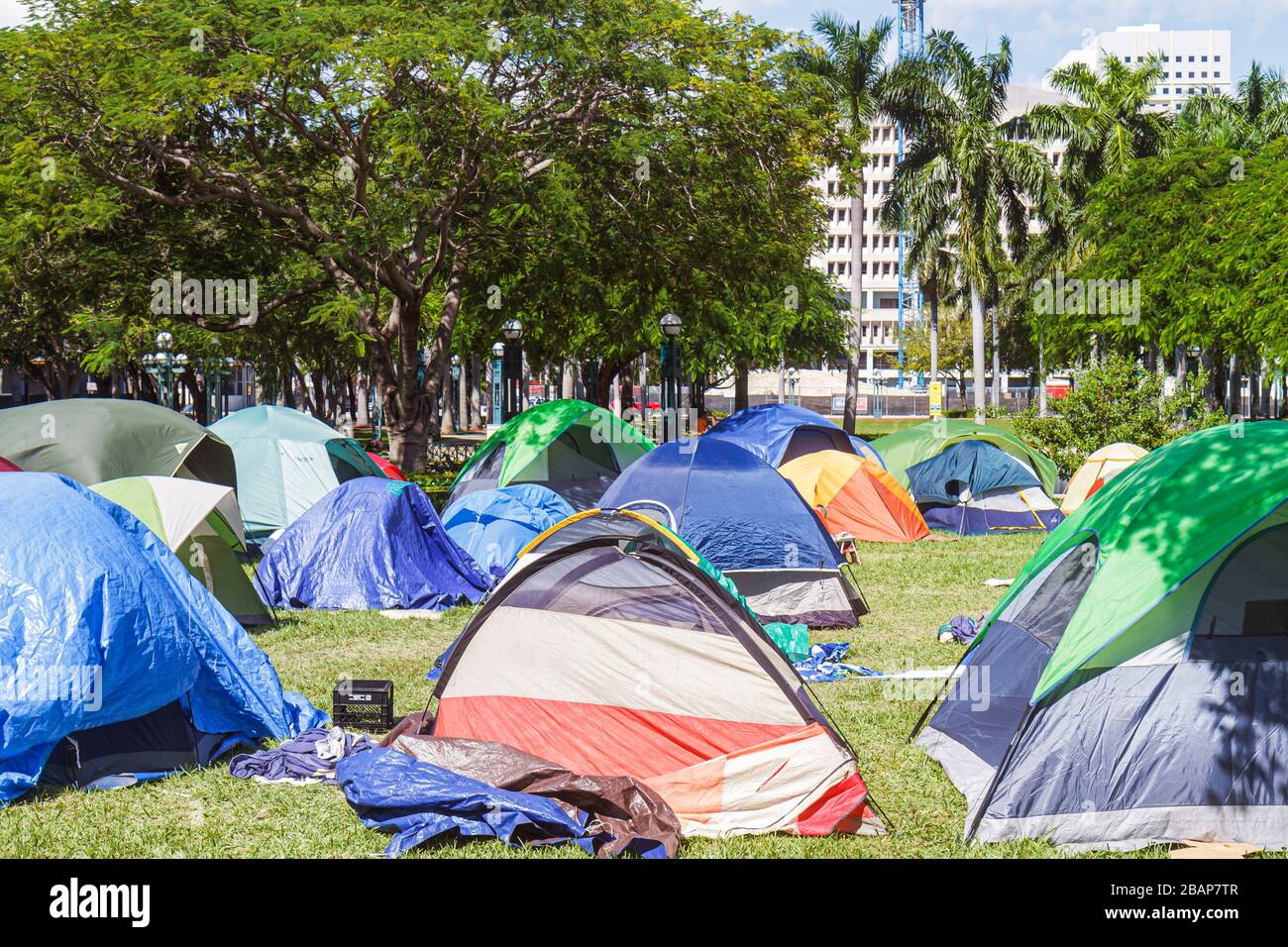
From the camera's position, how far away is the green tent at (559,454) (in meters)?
19.8

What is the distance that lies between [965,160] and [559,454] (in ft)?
89.1

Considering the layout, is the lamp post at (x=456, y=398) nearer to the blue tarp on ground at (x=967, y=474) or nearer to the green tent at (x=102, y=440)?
the blue tarp on ground at (x=967, y=474)

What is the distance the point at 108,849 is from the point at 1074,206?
44.9m

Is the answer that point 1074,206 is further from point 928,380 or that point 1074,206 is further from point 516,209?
point 928,380

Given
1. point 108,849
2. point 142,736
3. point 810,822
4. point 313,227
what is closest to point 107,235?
point 313,227

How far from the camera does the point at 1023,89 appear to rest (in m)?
106

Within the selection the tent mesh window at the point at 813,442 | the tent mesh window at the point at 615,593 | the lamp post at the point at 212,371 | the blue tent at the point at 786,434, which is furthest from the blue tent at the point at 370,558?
the lamp post at the point at 212,371

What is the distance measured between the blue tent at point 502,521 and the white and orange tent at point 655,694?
6.79 m

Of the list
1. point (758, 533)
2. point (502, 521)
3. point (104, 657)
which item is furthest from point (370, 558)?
point (104, 657)

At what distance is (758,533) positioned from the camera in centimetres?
1306

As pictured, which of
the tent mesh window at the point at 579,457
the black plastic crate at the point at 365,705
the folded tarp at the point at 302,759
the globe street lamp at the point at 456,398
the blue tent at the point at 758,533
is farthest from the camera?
the globe street lamp at the point at 456,398

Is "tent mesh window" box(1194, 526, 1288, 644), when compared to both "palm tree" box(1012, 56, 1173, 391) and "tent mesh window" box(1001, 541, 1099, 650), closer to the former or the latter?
"tent mesh window" box(1001, 541, 1099, 650)

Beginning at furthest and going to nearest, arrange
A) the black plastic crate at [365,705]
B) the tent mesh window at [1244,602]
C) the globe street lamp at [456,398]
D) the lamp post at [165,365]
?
the globe street lamp at [456,398]
the lamp post at [165,365]
the black plastic crate at [365,705]
the tent mesh window at [1244,602]

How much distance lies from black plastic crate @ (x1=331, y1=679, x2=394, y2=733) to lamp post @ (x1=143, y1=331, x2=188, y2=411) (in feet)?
45.7
